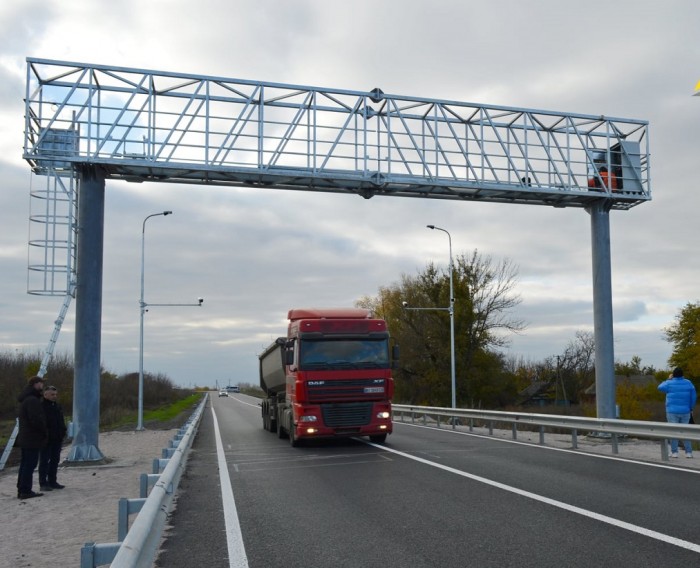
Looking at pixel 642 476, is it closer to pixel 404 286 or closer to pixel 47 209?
pixel 47 209

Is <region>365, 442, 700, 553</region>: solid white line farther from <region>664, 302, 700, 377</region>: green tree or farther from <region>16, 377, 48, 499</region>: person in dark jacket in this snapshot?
<region>664, 302, 700, 377</region>: green tree

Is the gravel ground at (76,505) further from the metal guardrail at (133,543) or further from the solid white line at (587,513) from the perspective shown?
the solid white line at (587,513)

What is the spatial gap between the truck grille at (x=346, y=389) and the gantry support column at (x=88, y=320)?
202 inches

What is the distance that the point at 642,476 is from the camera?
12.3 metres

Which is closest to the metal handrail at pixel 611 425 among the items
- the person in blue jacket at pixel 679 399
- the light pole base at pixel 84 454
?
the person in blue jacket at pixel 679 399

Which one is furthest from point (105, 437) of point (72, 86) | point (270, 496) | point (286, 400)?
point (270, 496)

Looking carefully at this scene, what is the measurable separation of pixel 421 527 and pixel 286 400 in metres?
12.8

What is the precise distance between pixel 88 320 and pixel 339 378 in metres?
6.17

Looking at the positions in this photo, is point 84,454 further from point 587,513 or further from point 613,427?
point 587,513

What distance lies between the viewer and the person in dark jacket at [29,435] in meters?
11.9

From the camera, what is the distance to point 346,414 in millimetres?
18641

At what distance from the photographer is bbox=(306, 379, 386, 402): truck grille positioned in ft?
60.8

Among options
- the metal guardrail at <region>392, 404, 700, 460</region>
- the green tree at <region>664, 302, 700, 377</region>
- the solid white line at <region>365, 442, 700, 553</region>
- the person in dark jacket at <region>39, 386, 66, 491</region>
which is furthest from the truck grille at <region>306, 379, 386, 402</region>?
the green tree at <region>664, 302, 700, 377</region>

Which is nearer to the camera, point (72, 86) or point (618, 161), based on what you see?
point (72, 86)
